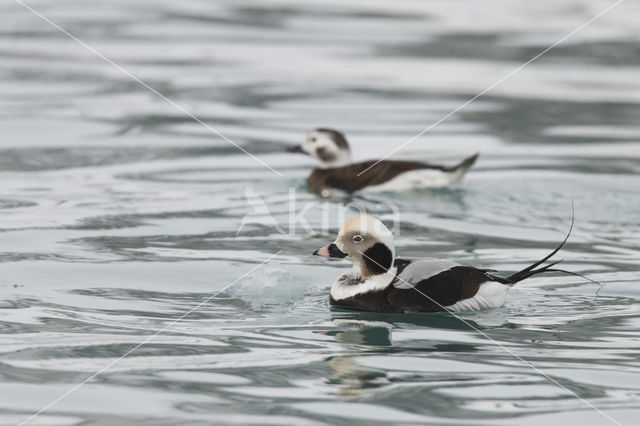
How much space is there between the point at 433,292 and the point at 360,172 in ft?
13.2

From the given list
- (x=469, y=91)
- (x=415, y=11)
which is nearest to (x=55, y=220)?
(x=469, y=91)

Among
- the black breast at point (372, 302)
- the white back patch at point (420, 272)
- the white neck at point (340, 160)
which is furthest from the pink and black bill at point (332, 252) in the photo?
the white neck at point (340, 160)

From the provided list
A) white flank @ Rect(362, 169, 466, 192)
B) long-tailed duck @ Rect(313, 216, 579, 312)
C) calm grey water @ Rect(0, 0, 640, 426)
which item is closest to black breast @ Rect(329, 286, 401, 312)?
long-tailed duck @ Rect(313, 216, 579, 312)

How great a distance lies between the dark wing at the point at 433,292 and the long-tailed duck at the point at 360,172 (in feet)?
11.6

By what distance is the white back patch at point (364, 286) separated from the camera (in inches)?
294

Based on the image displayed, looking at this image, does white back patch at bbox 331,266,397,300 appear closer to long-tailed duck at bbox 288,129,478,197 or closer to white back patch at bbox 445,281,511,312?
white back patch at bbox 445,281,511,312

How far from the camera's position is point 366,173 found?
1125cm

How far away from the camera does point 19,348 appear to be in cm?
657

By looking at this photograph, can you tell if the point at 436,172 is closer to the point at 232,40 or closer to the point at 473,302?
the point at 473,302

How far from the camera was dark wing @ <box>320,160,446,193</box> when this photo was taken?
1112 cm

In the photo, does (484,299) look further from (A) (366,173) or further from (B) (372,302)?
(A) (366,173)

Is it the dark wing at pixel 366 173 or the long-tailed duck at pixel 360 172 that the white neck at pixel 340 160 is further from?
the dark wing at pixel 366 173

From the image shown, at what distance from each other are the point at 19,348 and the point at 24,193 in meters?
4.46

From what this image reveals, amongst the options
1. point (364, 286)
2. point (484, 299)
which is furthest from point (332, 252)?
point (484, 299)
